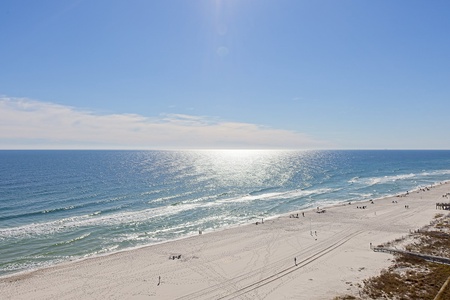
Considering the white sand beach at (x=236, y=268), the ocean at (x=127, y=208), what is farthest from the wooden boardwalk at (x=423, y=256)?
the ocean at (x=127, y=208)

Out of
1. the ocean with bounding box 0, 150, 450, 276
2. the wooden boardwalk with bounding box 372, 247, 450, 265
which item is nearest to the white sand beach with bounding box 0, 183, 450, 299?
the wooden boardwalk with bounding box 372, 247, 450, 265

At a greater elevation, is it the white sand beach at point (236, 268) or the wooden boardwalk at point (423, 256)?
the wooden boardwalk at point (423, 256)

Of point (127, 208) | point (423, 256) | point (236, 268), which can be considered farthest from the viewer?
point (127, 208)

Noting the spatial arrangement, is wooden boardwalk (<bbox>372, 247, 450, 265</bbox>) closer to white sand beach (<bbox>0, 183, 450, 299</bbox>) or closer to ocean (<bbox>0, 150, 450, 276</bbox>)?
white sand beach (<bbox>0, 183, 450, 299</bbox>)

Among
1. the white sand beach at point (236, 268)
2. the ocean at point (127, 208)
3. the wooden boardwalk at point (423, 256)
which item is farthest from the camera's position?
the ocean at point (127, 208)

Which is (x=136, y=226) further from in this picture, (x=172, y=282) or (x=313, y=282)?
(x=313, y=282)

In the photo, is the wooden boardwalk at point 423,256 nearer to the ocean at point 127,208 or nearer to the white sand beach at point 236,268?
the white sand beach at point 236,268

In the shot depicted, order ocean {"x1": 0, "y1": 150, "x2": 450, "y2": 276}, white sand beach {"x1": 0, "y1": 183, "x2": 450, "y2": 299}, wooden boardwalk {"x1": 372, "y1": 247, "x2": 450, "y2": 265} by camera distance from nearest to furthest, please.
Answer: white sand beach {"x1": 0, "y1": 183, "x2": 450, "y2": 299}, wooden boardwalk {"x1": 372, "y1": 247, "x2": 450, "y2": 265}, ocean {"x1": 0, "y1": 150, "x2": 450, "y2": 276}

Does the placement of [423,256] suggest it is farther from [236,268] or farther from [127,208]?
[127,208]

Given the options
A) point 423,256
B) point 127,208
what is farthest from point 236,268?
point 127,208
